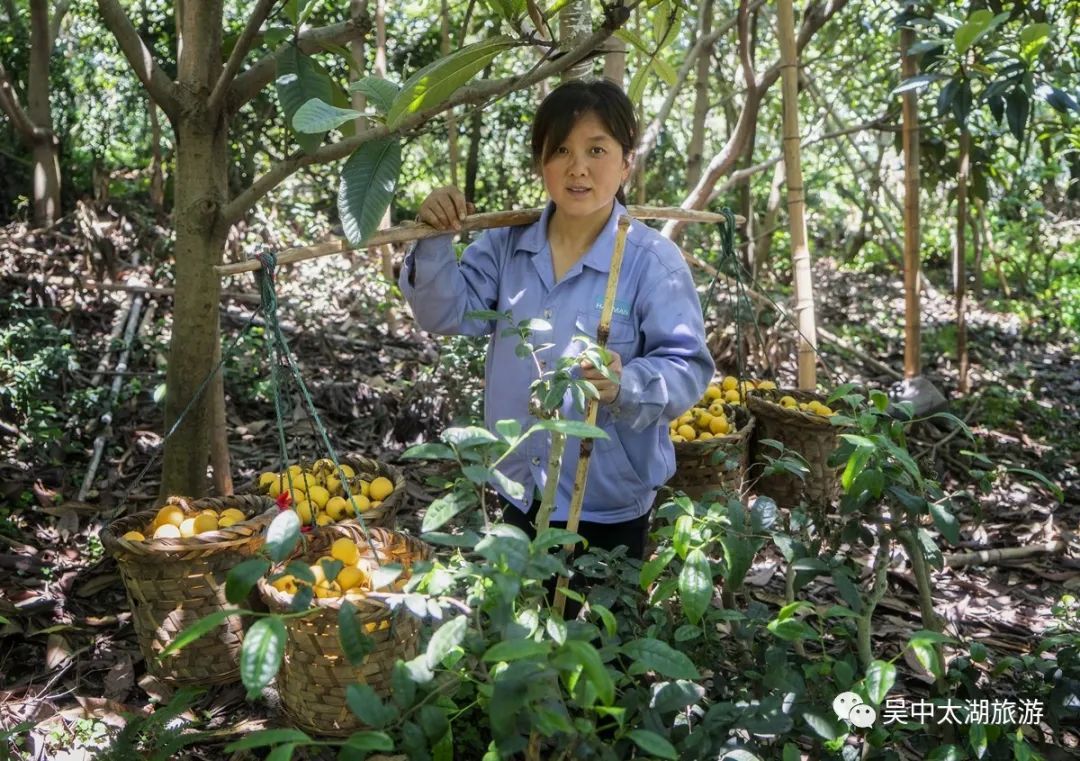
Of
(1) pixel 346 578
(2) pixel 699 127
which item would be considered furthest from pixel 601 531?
(2) pixel 699 127

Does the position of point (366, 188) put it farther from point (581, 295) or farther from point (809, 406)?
point (809, 406)

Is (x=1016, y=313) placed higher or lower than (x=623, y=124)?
lower

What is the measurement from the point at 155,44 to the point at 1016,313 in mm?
5067

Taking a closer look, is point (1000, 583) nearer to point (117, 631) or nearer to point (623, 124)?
point (623, 124)

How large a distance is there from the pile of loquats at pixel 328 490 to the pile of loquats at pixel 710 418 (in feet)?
2.69

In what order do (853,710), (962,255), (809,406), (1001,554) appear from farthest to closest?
(962,255), (809,406), (1001,554), (853,710)

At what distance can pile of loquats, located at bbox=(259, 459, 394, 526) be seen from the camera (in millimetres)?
2213

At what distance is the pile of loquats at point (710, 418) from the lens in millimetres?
2748

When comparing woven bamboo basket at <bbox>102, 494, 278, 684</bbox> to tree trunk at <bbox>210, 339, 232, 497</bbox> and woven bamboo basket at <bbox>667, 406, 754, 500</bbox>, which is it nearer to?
tree trunk at <bbox>210, 339, 232, 497</bbox>

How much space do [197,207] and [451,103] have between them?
77cm

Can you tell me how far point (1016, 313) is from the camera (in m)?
5.55

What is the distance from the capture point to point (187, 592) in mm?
1990

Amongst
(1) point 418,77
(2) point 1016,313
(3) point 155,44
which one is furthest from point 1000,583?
(3) point 155,44

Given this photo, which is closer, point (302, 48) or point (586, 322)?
point (586, 322)
